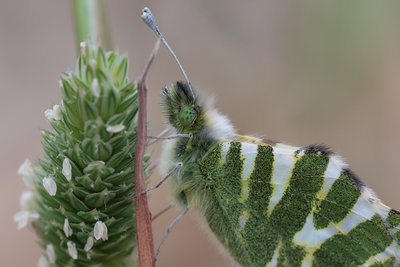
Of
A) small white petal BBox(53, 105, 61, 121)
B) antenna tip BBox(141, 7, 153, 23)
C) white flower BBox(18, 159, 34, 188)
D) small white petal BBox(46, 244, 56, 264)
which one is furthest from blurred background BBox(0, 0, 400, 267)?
small white petal BBox(53, 105, 61, 121)

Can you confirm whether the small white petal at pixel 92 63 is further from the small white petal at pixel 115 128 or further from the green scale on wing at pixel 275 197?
the green scale on wing at pixel 275 197

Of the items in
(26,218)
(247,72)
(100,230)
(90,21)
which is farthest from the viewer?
(247,72)

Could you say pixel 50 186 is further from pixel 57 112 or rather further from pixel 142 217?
pixel 142 217

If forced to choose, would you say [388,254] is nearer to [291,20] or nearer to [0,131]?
[291,20]

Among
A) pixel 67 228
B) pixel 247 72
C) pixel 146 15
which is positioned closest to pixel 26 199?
pixel 67 228

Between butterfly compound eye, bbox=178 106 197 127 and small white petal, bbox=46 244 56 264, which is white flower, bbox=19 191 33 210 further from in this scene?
butterfly compound eye, bbox=178 106 197 127

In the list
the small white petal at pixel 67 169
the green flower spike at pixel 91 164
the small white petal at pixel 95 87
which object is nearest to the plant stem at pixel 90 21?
the green flower spike at pixel 91 164

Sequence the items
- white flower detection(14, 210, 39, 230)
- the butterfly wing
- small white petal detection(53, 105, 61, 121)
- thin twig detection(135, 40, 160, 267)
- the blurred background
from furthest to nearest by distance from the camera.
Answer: the blurred background < the butterfly wing < white flower detection(14, 210, 39, 230) < small white petal detection(53, 105, 61, 121) < thin twig detection(135, 40, 160, 267)
